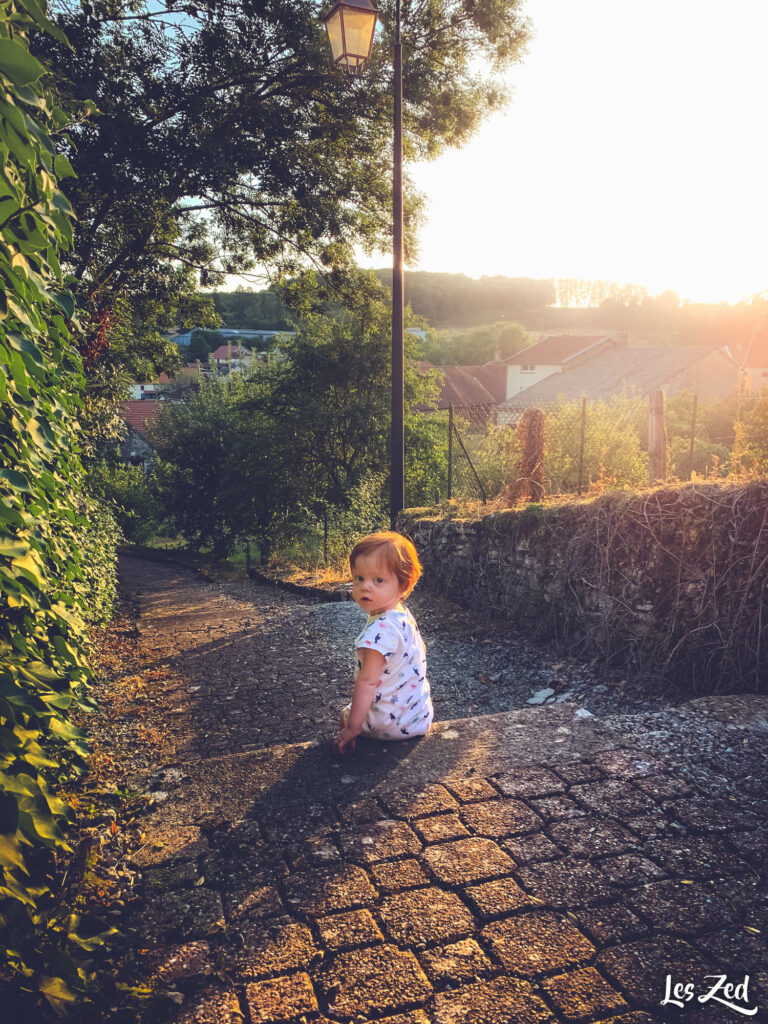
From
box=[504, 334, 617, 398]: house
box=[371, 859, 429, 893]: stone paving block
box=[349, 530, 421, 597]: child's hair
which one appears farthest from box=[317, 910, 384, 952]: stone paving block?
box=[504, 334, 617, 398]: house

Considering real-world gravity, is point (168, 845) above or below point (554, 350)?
below

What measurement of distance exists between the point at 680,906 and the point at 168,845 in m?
1.71

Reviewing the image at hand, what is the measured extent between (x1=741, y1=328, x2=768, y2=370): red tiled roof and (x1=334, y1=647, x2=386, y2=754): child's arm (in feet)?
184

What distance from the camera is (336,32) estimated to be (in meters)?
8.42

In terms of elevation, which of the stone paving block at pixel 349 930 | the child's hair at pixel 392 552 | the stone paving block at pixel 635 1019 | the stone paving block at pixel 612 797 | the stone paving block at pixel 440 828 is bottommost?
the stone paving block at pixel 612 797

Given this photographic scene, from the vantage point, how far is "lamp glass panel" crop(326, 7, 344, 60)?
326 inches

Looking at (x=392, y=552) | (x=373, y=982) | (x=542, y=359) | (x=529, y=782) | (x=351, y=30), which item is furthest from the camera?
(x=542, y=359)

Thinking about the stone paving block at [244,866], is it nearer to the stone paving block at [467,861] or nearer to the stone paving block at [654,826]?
the stone paving block at [467,861]

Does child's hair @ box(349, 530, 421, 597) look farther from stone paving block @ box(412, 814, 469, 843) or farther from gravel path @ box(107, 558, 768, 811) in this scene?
gravel path @ box(107, 558, 768, 811)

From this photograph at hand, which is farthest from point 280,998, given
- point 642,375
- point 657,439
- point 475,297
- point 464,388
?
point 475,297

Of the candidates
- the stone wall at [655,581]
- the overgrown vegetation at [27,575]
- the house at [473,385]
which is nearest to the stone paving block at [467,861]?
the overgrown vegetation at [27,575]

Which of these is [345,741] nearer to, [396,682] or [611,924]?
[396,682]

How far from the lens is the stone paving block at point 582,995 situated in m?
1.68

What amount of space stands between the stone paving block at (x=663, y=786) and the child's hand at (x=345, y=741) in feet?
3.99
